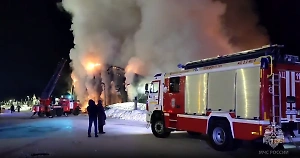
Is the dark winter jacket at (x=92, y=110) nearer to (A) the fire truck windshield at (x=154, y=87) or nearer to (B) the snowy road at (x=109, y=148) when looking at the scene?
(B) the snowy road at (x=109, y=148)

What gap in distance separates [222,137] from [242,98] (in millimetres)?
1618

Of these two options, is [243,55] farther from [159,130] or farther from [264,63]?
[159,130]

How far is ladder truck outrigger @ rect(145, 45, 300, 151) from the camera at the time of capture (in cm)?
1002

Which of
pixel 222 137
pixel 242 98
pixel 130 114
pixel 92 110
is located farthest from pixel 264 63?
→ pixel 130 114

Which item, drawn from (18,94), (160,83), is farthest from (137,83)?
(18,94)

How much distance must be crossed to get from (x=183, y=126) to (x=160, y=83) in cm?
274

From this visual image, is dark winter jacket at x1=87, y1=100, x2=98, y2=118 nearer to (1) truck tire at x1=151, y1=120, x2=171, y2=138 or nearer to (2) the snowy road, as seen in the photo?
(2) the snowy road

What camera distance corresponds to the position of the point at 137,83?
3697cm

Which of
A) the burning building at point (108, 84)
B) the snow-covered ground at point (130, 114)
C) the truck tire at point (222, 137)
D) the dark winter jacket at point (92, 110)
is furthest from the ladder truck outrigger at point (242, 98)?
the burning building at point (108, 84)

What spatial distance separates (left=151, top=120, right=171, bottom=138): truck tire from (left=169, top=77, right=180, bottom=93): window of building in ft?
5.25

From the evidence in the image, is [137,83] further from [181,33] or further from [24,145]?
[24,145]

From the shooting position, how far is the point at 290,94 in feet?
34.6

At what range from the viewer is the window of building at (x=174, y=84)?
1409 centimetres

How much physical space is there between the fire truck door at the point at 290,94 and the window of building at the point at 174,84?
4696mm
